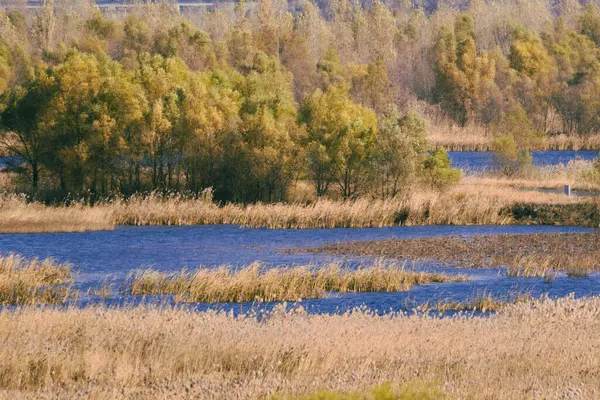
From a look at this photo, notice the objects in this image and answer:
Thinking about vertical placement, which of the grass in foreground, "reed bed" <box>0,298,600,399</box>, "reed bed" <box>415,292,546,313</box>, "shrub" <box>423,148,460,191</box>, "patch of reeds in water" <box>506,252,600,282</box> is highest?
the grass in foreground

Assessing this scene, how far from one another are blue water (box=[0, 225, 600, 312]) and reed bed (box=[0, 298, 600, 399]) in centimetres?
755

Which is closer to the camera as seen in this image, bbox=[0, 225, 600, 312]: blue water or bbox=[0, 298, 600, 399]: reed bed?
bbox=[0, 298, 600, 399]: reed bed

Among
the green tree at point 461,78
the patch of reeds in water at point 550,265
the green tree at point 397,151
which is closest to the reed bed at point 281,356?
the patch of reeds in water at point 550,265

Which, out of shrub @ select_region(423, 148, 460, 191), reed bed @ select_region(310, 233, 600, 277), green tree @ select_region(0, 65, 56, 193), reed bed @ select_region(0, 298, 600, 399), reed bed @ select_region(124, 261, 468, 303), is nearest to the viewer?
reed bed @ select_region(0, 298, 600, 399)

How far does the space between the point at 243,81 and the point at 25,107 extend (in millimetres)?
13377

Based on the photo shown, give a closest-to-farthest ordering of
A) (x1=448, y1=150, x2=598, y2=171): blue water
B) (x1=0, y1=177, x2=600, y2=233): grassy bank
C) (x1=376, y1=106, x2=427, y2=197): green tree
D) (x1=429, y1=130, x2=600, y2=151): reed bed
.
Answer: (x1=0, y1=177, x2=600, y2=233): grassy bank, (x1=376, y1=106, x2=427, y2=197): green tree, (x1=448, y1=150, x2=598, y2=171): blue water, (x1=429, y1=130, x2=600, y2=151): reed bed

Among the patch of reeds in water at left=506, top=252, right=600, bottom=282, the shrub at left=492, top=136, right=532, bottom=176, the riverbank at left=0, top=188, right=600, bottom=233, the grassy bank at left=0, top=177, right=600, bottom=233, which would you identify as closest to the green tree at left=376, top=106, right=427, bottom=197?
the grassy bank at left=0, top=177, right=600, bottom=233

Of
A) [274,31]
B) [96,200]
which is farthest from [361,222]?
[274,31]

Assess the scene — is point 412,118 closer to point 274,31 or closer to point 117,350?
point 117,350

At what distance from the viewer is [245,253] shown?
3866 centimetres

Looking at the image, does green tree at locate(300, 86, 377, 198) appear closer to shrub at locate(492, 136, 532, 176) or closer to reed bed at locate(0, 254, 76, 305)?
shrub at locate(492, 136, 532, 176)

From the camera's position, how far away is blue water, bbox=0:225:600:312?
1117 inches

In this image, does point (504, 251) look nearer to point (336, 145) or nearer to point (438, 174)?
point (438, 174)

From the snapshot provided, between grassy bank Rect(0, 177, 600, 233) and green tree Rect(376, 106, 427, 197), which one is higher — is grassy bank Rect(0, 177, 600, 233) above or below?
below
